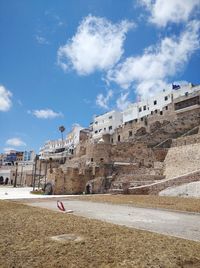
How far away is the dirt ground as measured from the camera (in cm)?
415

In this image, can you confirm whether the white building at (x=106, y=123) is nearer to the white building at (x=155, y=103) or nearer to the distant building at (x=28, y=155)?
the white building at (x=155, y=103)

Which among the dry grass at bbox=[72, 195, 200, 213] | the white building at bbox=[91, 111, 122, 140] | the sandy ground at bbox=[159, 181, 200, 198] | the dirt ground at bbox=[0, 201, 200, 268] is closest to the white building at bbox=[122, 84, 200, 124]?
A: the white building at bbox=[91, 111, 122, 140]

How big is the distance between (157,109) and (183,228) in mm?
41858

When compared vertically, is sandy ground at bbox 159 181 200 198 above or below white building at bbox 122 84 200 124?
below

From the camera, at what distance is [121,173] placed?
26641 millimetres

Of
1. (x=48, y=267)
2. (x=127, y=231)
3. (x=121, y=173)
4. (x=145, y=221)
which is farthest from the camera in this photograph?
(x=121, y=173)

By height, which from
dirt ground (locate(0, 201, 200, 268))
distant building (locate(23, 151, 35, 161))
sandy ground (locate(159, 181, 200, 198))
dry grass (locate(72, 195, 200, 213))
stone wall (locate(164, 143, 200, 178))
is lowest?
dirt ground (locate(0, 201, 200, 268))

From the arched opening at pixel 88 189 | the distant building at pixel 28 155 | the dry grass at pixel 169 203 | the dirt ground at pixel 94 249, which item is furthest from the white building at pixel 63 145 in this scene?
the dirt ground at pixel 94 249

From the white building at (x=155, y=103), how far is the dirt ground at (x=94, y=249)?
128 feet

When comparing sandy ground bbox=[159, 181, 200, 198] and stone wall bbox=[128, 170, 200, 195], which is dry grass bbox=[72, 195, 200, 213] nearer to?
sandy ground bbox=[159, 181, 200, 198]

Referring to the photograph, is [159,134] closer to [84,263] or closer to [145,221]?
[145,221]

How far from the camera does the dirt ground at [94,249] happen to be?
4152 millimetres

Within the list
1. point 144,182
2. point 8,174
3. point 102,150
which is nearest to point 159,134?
point 102,150

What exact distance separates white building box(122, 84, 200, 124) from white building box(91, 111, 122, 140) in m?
2.35
